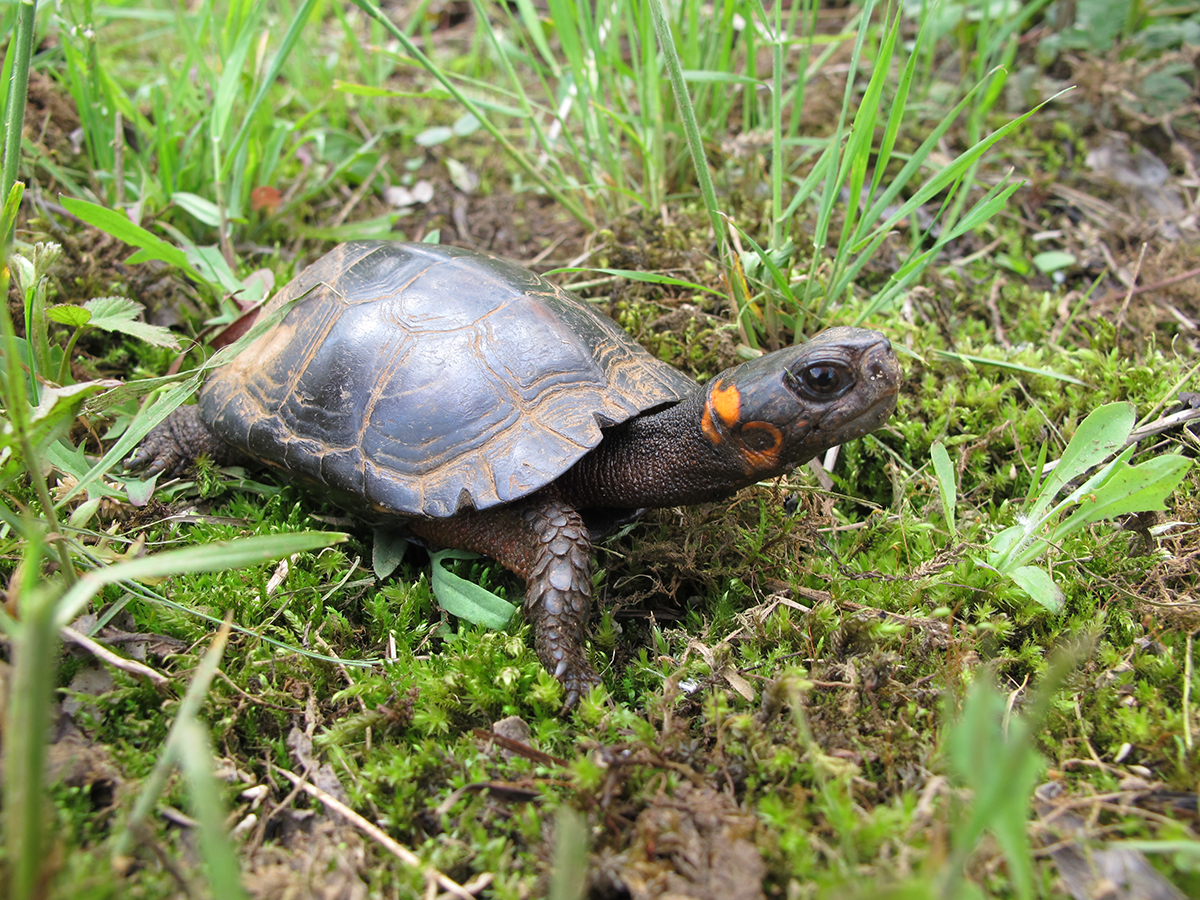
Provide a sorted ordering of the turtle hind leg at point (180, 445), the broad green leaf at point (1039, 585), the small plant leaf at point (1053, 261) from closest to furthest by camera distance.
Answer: the broad green leaf at point (1039, 585) < the turtle hind leg at point (180, 445) < the small plant leaf at point (1053, 261)

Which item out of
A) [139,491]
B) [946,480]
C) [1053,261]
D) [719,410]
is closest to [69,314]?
[139,491]

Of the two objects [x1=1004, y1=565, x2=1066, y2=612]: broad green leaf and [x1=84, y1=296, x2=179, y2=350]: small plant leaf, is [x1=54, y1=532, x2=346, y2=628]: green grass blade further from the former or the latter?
[x1=1004, y1=565, x2=1066, y2=612]: broad green leaf

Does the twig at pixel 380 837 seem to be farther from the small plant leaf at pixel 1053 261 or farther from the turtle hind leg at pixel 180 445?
the small plant leaf at pixel 1053 261

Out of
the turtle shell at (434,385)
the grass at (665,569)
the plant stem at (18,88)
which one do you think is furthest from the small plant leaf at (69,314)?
the turtle shell at (434,385)

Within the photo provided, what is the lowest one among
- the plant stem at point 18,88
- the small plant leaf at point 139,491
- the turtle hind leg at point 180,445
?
the turtle hind leg at point 180,445

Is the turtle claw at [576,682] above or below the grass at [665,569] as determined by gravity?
below

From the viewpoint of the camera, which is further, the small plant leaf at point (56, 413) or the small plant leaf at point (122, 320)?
the small plant leaf at point (122, 320)

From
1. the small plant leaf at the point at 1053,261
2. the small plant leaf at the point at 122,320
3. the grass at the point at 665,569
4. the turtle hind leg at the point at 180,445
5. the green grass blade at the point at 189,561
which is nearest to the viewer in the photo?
the green grass blade at the point at 189,561
